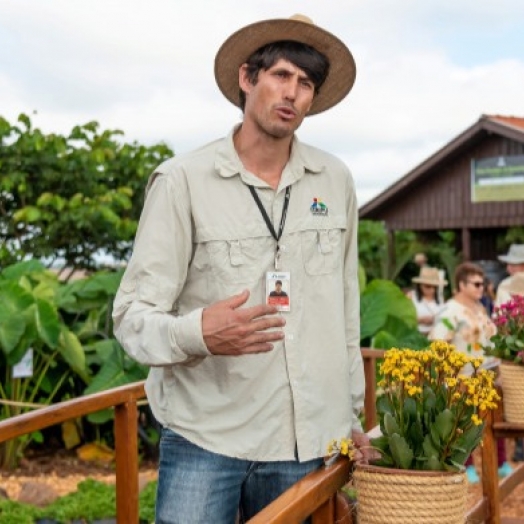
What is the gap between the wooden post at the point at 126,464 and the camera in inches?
135

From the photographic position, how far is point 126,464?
3.45 meters

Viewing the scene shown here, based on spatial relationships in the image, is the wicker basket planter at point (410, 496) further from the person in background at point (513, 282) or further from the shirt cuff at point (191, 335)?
the person in background at point (513, 282)

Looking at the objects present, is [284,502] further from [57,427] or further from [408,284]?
[408,284]

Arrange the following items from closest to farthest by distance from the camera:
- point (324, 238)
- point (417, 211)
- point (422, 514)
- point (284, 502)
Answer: point (284, 502) → point (422, 514) → point (324, 238) → point (417, 211)

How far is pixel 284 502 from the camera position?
6.60 ft

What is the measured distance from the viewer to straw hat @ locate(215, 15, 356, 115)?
2609 millimetres

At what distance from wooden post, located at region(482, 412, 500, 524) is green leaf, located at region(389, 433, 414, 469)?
192cm

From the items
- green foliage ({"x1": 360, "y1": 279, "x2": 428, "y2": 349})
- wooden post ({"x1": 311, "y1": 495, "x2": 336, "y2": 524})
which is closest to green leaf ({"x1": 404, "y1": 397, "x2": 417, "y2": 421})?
wooden post ({"x1": 311, "y1": 495, "x2": 336, "y2": 524})

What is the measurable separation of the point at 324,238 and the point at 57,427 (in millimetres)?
6250

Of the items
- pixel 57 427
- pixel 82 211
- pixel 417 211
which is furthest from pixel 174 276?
pixel 417 211

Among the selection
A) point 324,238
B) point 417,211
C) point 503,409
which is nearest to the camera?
point 324,238

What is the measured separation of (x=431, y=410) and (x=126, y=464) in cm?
141

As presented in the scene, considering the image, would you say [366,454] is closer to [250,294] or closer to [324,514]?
[324,514]

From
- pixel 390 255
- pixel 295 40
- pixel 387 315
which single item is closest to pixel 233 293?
pixel 295 40
